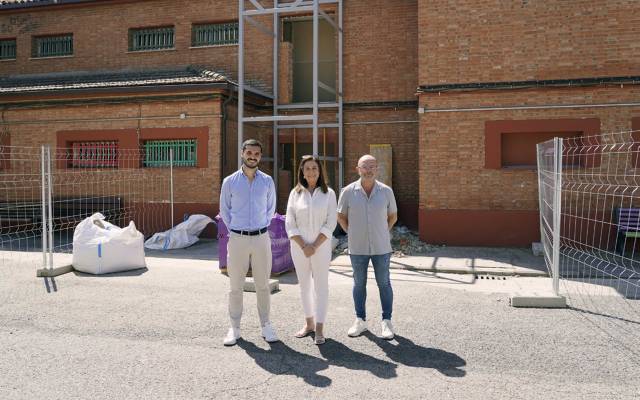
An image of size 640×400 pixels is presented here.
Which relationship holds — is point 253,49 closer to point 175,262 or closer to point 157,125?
point 157,125

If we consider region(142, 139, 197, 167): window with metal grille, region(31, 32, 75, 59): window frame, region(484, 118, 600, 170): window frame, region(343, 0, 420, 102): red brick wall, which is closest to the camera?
region(484, 118, 600, 170): window frame

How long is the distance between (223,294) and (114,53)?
11.4m

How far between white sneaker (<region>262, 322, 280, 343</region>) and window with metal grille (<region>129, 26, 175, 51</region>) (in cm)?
1232

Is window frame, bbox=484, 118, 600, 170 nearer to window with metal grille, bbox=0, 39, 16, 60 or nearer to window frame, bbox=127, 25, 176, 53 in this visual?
window frame, bbox=127, 25, 176, 53

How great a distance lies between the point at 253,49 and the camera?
1483 cm

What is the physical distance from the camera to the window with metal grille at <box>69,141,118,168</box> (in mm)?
13820

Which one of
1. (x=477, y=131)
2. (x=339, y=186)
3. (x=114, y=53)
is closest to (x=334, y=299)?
(x=477, y=131)

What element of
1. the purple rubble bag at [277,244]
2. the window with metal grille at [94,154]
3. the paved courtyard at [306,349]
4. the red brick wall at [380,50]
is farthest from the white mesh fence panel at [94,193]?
the paved courtyard at [306,349]

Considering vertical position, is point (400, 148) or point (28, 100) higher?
point (28, 100)

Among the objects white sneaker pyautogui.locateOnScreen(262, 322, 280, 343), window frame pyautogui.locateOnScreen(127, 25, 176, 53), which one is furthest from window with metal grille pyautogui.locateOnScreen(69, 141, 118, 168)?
white sneaker pyautogui.locateOnScreen(262, 322, 280, 343)

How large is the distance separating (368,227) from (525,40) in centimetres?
756

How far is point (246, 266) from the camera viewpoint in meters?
5.24

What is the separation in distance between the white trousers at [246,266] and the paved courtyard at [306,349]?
1.00 feet

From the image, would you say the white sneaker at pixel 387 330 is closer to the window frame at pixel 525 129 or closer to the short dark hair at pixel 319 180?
the short dark hair at pixel 319 180
